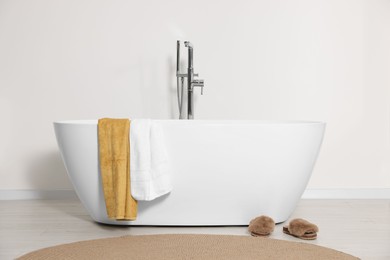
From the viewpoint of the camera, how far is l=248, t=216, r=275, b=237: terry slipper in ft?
9.45

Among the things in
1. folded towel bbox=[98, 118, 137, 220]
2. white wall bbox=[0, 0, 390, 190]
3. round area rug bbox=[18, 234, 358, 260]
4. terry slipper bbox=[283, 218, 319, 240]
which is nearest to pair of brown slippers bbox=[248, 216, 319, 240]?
terry slipper bbox=[283, 218, 319, 240]

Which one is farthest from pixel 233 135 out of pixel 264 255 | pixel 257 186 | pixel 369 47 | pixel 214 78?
pixel 369 47

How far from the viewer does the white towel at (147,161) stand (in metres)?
2.84

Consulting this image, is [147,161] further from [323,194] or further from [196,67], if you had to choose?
[323,194]

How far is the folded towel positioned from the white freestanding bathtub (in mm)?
Result: 93

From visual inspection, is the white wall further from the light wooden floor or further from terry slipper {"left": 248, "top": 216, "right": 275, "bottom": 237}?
terry slipper {"left": 248, "top": 216, "right": 275, "bottom": 237}

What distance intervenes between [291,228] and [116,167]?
3.24 ft

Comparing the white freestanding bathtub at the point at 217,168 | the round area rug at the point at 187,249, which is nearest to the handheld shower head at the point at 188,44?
the white freestanding bathtub at the point at 217,168

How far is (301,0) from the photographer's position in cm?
413

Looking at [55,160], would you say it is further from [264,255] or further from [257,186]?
[264,255]

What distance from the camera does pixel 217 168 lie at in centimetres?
297

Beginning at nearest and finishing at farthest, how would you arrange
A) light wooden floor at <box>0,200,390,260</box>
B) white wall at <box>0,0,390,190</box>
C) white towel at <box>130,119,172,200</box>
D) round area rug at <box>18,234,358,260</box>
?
round area rug at <box>18,234,358,260</box> < light wooden floor at <box>0,200,390,260</box> < white towel at <box>130,119,172,200</box> < white wall at <box>0,0,390,190</box>

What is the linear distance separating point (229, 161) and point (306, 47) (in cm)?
157

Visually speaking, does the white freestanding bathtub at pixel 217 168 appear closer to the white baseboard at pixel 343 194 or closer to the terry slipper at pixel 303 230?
the terry slipper at pixel 303 230
